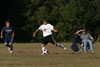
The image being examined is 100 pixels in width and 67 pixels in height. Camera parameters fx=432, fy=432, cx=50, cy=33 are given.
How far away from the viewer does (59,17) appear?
75062mm

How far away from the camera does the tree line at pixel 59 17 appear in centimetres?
7325

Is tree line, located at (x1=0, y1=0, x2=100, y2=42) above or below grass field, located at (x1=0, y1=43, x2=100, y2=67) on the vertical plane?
below

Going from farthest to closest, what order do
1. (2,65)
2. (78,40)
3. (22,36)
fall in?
1. (22,36)
2. (78,40)
3. (2,65)

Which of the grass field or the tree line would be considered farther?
the tree line

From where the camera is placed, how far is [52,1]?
7575 centimetres

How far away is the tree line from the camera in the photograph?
73.2 m

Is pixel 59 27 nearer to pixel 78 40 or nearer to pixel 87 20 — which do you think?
pixel 87 20

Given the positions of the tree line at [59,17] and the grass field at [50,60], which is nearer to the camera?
the grass field at [50,60]

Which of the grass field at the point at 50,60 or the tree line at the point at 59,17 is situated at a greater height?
the grass field at the point at 50,60

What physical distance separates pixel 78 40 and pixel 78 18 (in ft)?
156

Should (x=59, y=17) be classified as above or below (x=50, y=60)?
below

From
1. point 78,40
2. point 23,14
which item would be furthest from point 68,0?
point 78,40

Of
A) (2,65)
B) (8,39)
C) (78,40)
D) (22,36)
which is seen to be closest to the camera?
(2,65)

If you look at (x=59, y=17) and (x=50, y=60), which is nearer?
(x=50, y=60)
